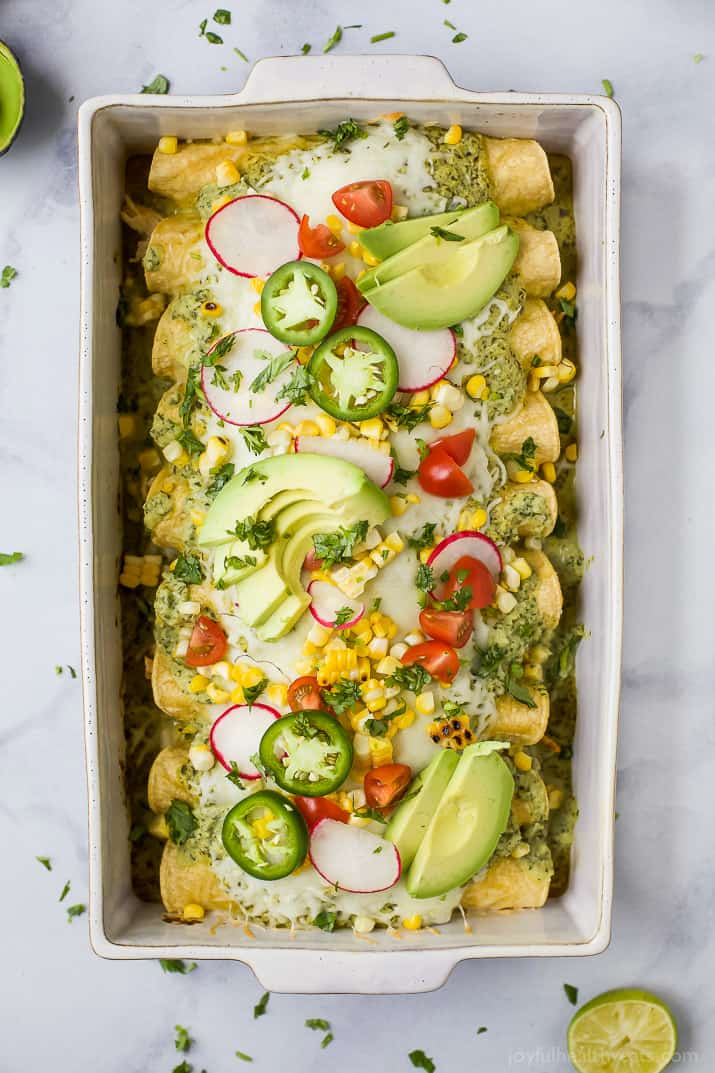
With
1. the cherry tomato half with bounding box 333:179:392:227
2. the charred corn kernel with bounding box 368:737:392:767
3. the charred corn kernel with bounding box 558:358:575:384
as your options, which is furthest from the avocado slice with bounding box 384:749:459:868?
the cherry tomato half with bounding box 333:179:392:227

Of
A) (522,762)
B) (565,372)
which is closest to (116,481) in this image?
(565,372)

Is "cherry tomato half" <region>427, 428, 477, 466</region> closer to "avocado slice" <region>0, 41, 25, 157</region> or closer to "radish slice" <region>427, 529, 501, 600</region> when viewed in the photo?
"radish slice" <region>427, 529, 501, 600</region>

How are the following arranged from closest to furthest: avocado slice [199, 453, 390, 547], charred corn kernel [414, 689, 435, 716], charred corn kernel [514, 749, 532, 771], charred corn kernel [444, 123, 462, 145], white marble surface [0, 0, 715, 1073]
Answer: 1. avocado slice [199, 453, 390, 547]
2. charred corn kernel [414, 689, 435, 716]
3. charred corn kernel [444, 123, 462, 145]
4. charred corn kernel [514, 749, 532, 771]
5. white marble surface [0, 0, 715, 1073]

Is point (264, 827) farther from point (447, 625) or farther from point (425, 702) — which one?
point (447, 625)

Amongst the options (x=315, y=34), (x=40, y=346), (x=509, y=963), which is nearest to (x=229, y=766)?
(x=509, y=963)

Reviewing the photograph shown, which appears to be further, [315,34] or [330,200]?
[315,34]

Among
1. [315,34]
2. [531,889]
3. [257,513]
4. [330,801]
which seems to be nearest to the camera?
[257,513]

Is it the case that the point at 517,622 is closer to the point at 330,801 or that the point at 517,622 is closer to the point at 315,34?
the point at 330,801
